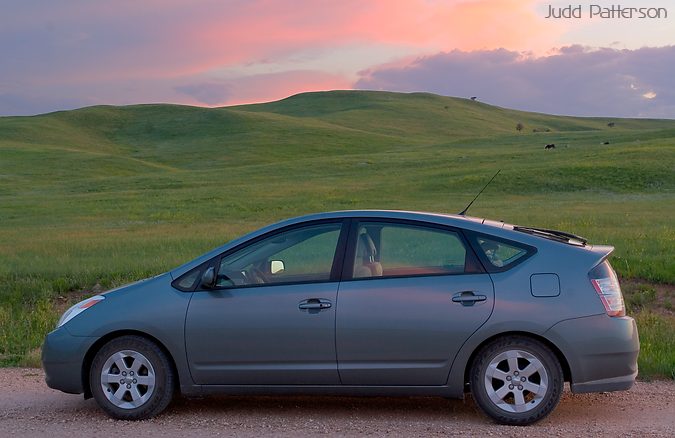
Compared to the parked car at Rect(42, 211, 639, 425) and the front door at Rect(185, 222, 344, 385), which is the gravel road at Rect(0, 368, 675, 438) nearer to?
the parked car at Rect(42, 211, 639, 425)

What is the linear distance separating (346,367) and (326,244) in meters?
0.91

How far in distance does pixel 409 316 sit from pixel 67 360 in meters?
2.46

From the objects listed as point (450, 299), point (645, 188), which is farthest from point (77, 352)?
point (645, 188)

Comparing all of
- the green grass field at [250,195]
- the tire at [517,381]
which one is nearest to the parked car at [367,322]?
the tire at [517,381]

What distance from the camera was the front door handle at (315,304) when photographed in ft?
20.6

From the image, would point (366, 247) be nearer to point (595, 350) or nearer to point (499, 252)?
point (499, 252)

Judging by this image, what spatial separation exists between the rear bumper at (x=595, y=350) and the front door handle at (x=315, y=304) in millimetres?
1495

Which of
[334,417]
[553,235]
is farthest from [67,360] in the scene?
[553,235]

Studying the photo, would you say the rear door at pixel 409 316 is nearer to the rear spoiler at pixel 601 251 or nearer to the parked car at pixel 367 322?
the parked car at pixel 367 322

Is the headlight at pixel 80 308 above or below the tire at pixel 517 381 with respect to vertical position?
above

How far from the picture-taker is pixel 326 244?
6.58 metres

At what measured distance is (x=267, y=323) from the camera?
6316mm

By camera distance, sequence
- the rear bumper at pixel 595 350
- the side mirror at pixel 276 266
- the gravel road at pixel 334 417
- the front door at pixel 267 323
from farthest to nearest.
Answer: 1. the side mirror at pixel 276 266
2. the front door at pixel 267 323
3. the rear bumper at pixel 595 350
4. the gravel road at pixel 334 417

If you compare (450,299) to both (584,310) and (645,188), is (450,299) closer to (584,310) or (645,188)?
(584,310)
